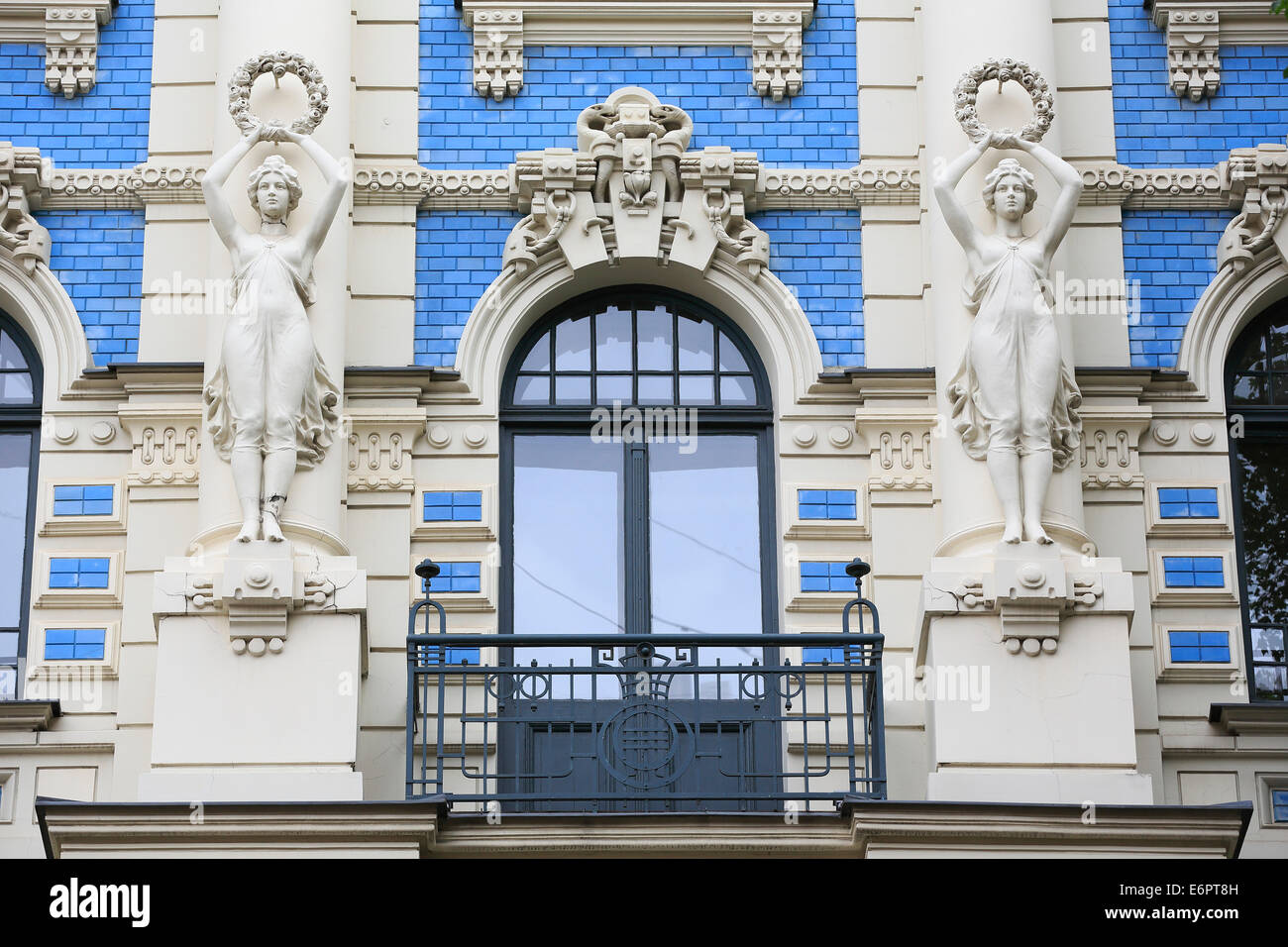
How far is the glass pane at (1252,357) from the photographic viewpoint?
18016mm

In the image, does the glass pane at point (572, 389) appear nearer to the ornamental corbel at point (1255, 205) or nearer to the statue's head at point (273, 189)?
the statue's head at point (273, 189)

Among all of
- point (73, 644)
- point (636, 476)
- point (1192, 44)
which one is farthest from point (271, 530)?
point (1192, 44)

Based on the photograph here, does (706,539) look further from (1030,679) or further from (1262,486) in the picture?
(1262,486)

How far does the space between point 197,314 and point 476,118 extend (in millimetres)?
2375

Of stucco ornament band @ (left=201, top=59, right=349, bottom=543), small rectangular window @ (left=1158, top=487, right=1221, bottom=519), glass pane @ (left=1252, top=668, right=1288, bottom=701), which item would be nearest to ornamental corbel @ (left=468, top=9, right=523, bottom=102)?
stucco ornament band @ (left=201, top=59, right=349, bottom=543)

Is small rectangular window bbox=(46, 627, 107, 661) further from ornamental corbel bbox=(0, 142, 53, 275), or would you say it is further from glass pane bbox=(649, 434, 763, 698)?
glass pane bbox=(649, 434, 763, 698)

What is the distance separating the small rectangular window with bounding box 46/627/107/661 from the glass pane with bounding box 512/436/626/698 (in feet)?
A: 8.51

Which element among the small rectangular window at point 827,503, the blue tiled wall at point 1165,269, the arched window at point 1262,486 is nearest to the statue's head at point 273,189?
the small rectangular window at point 827,503

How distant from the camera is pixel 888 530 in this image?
17.2m

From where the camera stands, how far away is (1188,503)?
17.3 metres

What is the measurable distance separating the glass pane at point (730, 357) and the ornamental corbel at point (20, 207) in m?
4.49

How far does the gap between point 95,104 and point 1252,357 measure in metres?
7.95

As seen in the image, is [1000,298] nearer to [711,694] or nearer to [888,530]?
[888,530]

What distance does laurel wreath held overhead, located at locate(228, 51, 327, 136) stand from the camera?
1694 cm
